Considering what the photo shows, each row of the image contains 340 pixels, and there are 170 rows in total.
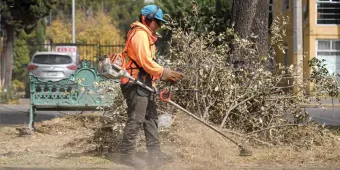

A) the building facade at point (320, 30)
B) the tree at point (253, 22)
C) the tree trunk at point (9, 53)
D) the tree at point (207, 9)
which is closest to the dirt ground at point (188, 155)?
the tree at point (253, 22)

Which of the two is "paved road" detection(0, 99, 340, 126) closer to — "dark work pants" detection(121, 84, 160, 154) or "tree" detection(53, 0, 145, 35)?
"dark work pants" detection(121, 84, 160, 154)

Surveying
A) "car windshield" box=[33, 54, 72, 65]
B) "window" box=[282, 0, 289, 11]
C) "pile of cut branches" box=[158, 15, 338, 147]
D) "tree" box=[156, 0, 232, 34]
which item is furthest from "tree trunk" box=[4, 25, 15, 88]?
"pile of cut branches" box=[158, 15, 338, 147]

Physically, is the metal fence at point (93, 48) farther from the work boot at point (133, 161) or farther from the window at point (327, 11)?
the work boot at point (133, 161)

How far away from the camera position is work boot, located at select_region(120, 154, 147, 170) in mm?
6849

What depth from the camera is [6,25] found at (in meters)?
24.8

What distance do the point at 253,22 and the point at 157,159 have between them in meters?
2.85

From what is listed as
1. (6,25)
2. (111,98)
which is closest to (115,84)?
(111,98)

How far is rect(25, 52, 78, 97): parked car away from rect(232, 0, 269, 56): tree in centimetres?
1424

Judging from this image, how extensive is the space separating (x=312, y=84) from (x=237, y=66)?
1.09m

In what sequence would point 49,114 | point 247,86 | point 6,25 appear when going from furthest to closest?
point 6,25
point 49,114
point 247,86

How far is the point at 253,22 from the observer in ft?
29.0

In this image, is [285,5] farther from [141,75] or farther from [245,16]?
[141,75]

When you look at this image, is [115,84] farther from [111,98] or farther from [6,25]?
[6,25]

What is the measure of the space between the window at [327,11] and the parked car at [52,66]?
11.2 meters
